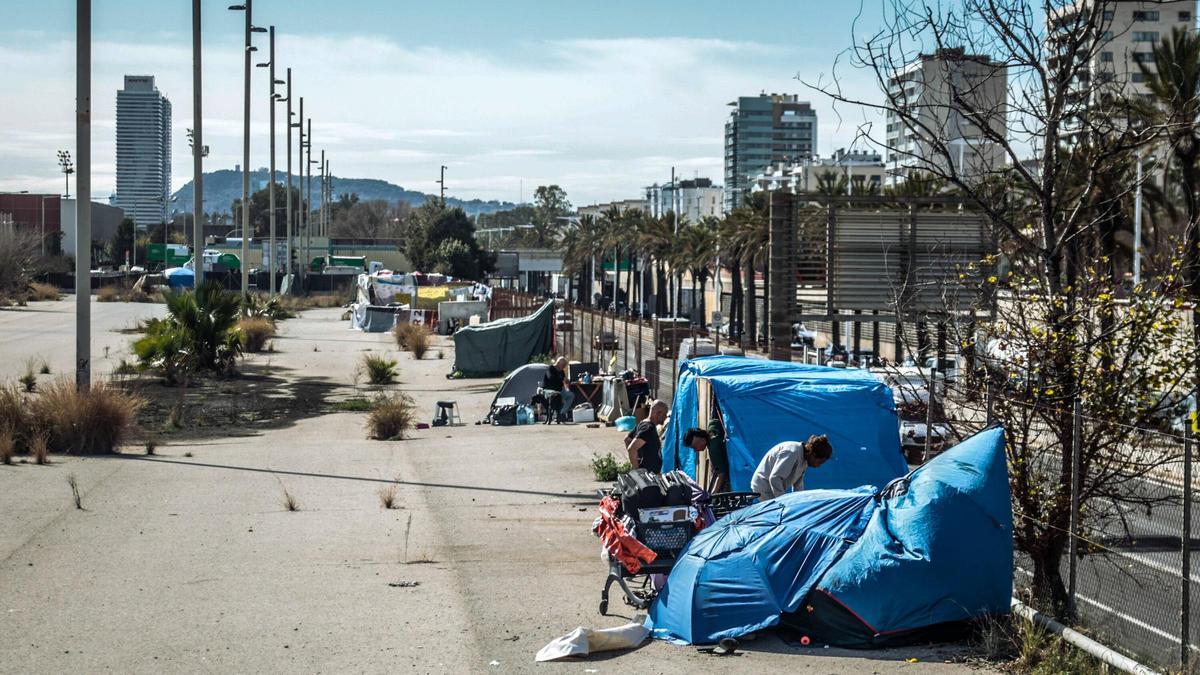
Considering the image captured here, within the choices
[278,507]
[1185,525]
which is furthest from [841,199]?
[1185,525]

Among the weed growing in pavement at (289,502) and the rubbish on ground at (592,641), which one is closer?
the rubbish on ground at (592,641)

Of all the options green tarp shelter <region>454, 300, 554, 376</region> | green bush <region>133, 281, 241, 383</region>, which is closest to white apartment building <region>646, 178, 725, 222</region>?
green tarp shelter <region>454, 300, 554, 376</region>

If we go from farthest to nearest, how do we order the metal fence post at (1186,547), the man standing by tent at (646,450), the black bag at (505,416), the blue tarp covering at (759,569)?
the black bag at (505,416), the man standing by tent at (646,450), the blue tarp covering at (759,569), the metal fence post at (1186,547)

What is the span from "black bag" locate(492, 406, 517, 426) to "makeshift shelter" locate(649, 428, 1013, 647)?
1554 centimetres

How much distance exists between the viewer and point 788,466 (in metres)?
11.1

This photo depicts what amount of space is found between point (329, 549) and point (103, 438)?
26.9 ft

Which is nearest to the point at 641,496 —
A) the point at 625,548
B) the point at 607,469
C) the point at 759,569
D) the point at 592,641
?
the point at 625,548

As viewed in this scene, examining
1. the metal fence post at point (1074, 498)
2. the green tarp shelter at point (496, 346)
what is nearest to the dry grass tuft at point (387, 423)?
the green tarp shelter at point (496, 346)

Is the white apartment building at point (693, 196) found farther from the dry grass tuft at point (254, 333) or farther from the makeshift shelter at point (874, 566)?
the makeshift shelter at point (874, 566)

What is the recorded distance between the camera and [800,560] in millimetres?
8836

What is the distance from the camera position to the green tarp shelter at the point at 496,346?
36438mm

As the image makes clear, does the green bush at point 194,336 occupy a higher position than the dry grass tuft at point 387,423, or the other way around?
the green bush at point 194,336

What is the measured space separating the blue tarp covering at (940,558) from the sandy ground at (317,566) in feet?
1.09

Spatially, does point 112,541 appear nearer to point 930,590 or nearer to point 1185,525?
point 930,590
